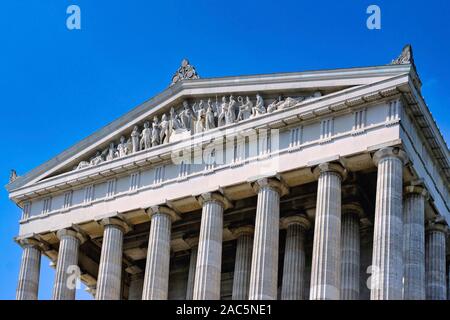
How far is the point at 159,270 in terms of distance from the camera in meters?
62.8

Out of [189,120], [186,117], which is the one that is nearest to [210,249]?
[189,120]

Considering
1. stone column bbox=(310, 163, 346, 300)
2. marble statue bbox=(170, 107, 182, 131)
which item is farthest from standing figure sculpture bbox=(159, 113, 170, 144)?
stone column bbox=(310, 163, 346, 300)

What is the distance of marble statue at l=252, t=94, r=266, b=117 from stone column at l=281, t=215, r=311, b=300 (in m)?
5.77

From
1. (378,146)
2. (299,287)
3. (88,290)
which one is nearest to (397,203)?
(378,146)

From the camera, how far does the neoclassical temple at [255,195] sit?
57.7m

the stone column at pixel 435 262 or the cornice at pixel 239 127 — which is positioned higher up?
the cornice at pixel 239 127

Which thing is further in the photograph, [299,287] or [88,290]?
[88,290]

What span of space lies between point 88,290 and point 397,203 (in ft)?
76.7

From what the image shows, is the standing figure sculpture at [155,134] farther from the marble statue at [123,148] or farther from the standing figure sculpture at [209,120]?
the standing figure sculpture at [209,120]

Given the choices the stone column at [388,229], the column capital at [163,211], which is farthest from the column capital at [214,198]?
the stone column at [388,229]

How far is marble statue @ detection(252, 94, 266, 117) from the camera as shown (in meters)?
62.5

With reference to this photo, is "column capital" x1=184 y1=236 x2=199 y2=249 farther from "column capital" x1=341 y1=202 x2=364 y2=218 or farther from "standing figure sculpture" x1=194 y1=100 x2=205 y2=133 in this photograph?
"column capital" x1=341 y1=202 x2=364 y2=218

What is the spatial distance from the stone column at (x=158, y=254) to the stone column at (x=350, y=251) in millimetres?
9075
